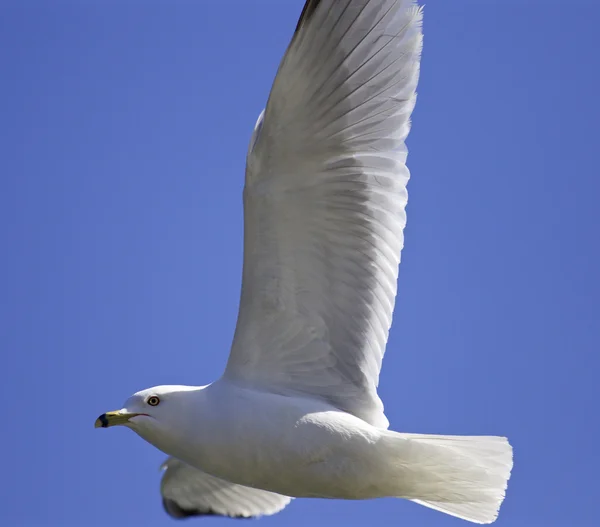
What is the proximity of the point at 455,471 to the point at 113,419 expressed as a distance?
6.76 ft

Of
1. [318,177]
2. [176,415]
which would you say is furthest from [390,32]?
[176,415]

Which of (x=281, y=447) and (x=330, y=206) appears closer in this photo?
(x=281, y=447)

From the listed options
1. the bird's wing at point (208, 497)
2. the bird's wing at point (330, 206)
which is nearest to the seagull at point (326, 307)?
the bird's wing at point (330, 206)

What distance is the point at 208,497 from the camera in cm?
923

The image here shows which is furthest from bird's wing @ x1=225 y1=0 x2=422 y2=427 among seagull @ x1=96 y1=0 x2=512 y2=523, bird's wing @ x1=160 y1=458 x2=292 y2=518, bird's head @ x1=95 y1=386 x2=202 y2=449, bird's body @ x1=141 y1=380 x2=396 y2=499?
bird's wing @ x1=160 y1=458 x2=292 y2=518

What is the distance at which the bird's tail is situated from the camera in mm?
7273

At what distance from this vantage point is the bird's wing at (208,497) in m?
9.14

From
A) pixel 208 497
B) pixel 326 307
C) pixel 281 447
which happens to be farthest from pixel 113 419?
pixel 208 497

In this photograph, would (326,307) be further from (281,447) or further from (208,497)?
(208,497)

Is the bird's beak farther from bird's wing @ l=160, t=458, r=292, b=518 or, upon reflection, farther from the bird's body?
bird's wing @ l=160, t=458, r=292, b=518

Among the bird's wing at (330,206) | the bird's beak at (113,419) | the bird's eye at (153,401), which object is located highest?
the bird's wing at (330,206)

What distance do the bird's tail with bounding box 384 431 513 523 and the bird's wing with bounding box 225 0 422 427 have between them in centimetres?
36

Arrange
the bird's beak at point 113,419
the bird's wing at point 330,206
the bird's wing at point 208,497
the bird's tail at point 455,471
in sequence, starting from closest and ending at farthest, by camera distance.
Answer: the bird's wing at point 330,206 → the bird's beak at point 113,419 → the bird's tail at point 455,471 → the bird's wing at point 208,497

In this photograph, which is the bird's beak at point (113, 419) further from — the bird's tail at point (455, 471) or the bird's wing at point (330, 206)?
the bird's tail at point (455, 471)
